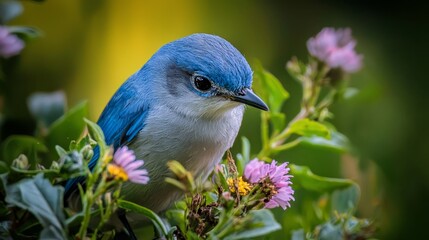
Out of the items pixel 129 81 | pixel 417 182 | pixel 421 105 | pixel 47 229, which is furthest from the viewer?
pixel 421 105

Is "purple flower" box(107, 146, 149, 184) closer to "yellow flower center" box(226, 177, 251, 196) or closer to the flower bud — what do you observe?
the flower bud

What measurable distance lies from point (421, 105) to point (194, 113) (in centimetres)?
166

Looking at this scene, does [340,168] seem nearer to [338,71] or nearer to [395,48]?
[338,71]

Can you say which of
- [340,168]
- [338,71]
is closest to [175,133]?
[338,71]

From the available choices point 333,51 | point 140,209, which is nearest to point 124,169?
point 140,209

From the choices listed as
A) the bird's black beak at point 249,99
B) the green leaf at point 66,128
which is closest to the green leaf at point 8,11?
the green leaf at point 66,128

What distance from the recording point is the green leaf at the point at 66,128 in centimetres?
278

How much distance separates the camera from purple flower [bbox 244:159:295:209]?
2.09 metres

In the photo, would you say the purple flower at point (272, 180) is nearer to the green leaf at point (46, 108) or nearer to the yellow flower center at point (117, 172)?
the yellow flower center at point (117, 172)

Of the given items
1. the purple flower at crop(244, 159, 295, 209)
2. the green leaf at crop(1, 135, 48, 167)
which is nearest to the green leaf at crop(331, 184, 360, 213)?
the purple flower at crop(244, 159, 295, 209)

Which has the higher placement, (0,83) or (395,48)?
(395,48)

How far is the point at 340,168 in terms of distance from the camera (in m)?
3.69

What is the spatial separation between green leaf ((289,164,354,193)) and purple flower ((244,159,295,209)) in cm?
61

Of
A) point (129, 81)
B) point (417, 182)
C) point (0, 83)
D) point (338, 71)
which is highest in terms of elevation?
point (338, 71)
